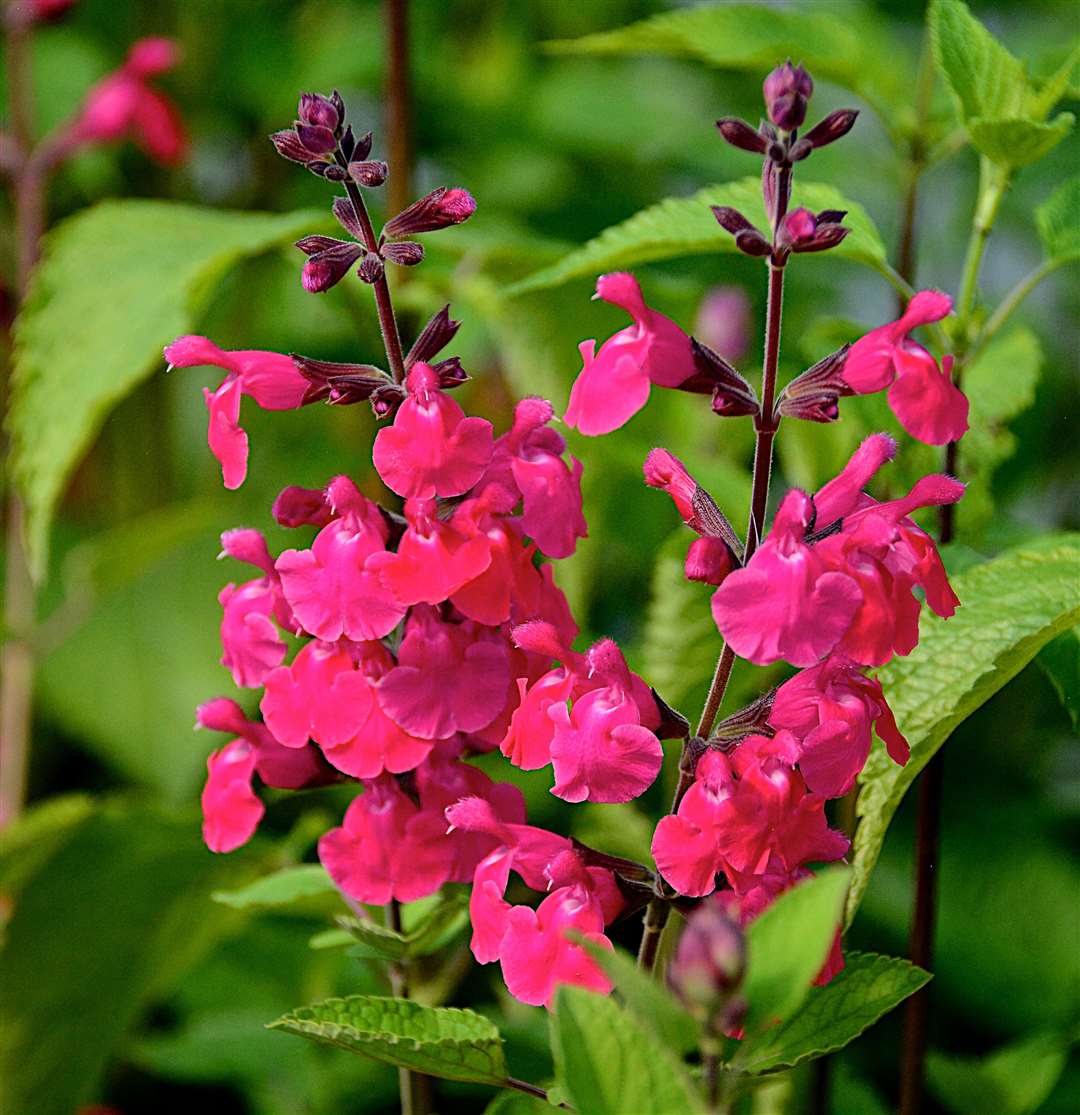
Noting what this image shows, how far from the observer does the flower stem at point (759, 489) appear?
1.25 ft

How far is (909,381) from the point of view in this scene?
39 cm

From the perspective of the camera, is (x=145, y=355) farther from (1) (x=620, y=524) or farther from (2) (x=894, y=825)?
Result: (2) (x=894, y=825)

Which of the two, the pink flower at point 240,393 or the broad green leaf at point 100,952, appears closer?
the pink flower at point 240,393

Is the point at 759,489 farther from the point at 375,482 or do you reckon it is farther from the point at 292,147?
the point at 375,482

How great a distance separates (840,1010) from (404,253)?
0.23m

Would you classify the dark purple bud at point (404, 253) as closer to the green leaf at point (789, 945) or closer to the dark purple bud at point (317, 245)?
the dark purple bud at point (317, 245)

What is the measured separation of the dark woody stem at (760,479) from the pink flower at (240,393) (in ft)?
0.45

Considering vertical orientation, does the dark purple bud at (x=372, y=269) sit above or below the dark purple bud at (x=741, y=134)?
below

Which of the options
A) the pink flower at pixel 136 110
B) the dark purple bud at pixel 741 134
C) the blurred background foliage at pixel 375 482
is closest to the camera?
the dark purple bud at pixel 741 134

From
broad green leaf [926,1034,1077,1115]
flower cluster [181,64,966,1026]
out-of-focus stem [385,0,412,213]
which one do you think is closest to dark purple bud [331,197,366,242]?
flower cluster [181,64,966,1026]

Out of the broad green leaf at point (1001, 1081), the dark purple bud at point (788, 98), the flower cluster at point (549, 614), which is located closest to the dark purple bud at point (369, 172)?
the flower cluster at point (549, 614)

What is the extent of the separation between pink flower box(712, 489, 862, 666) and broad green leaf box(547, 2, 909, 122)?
331 mm

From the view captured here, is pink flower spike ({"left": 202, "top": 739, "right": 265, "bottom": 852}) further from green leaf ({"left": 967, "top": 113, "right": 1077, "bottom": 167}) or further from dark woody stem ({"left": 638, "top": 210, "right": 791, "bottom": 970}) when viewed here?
green leaf ({"left": 967, "top": 113, "right": 1077, "bottom": 167})

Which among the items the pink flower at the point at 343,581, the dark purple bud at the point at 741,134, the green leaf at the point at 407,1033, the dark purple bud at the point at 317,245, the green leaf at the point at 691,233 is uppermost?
the dark purple bud at the point at 741,134
